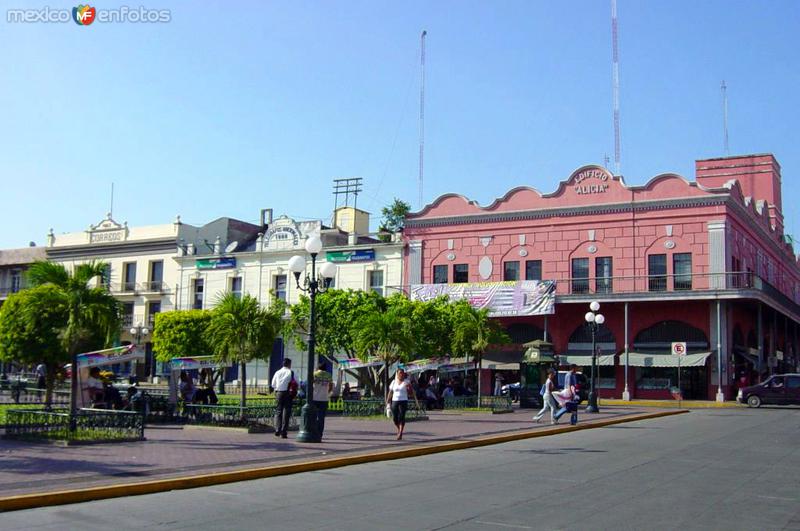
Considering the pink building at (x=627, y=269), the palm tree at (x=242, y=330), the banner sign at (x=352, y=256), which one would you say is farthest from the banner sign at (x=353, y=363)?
the banner sign at (x=352, y=256)

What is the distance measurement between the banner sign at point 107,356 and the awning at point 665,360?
27.5 metres

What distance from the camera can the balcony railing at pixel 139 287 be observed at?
5519 cm

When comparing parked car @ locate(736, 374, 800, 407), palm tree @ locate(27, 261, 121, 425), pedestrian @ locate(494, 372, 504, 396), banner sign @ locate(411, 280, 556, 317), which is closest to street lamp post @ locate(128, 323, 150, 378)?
banner sign @ locate(411, 280, 556, 317)

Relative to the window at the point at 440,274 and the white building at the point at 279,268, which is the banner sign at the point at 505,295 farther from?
the white building at the point at 279,268

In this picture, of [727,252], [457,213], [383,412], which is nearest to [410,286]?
[457,213]

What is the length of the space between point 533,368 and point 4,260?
45076 millimetres

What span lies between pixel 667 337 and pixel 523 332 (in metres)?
7.63

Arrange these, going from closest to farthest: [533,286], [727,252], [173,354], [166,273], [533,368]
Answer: [533,368] < [727,252] < [533,286] < [173,354] < [166,273]

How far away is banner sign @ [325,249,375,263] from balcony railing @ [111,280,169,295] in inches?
471

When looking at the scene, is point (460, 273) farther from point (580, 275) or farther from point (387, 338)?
point (387, 338)

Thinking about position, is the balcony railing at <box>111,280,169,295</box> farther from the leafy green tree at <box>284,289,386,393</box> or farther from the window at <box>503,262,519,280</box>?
the window at <box>503,262,519,280</box>

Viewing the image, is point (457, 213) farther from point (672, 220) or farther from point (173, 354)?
point (173, 354)

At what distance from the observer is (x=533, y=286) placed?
147ft

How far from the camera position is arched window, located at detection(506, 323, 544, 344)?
4622 cm
